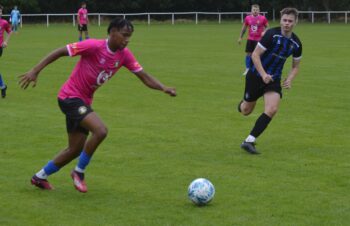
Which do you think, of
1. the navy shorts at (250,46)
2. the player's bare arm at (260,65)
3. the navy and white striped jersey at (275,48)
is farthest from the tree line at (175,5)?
the player's bare arm at (260,65)

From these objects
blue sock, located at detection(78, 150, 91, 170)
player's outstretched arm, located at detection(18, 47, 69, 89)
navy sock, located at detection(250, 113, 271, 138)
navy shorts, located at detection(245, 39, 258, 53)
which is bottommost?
navy shorts, located at detection(245, 39, 258, 53)

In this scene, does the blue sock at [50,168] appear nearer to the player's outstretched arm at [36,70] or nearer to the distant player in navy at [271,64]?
the player's outstretched arm at [36,70]

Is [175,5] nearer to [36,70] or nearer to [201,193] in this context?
[36,70]

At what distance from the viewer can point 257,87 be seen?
1014 cm

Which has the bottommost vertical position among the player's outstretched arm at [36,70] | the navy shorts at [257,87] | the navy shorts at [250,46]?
the navy shorts at [250,46]

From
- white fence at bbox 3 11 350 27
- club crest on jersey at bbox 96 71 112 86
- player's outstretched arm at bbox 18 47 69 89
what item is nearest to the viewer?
player's outstretched arm at bbox 18 47 69 89

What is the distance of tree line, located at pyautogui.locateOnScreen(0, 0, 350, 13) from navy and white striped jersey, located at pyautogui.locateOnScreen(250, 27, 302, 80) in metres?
54.2

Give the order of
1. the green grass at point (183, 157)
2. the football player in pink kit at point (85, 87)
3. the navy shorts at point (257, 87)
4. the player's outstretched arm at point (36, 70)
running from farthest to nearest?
the navy shorts at point (257, 87)
the football player in pink kit at point (85, 87)
the player's outstretched arm at point (36, 70)
the green grass at point (183, 157)

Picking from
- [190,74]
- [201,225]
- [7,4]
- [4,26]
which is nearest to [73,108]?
[201,225]

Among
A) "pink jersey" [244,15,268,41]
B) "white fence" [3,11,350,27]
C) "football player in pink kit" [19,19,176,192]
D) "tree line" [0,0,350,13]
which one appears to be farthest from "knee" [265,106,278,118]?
"tree line" [0,0,350,13]

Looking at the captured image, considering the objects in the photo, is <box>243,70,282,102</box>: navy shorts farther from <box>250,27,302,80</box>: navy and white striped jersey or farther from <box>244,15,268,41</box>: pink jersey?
<box>244,15,268,41</box>: pink jersey

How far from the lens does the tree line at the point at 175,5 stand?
64.4 m

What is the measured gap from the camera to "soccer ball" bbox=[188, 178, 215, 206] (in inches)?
275

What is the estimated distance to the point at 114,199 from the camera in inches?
291
